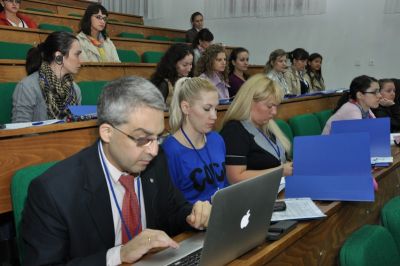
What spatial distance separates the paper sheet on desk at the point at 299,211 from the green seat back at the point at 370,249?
20 centimetres

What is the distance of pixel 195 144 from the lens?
1.94m

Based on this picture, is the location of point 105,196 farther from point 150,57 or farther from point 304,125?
point 150,57

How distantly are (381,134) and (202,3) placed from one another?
6034 millimetres

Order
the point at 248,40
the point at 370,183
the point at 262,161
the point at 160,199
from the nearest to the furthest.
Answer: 1. the point at 160,199
2. the point at 370,183
3. the point at 262,161
4. the point at 248,40

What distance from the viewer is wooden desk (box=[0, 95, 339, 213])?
169 centimetres

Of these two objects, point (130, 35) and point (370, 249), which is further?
point (130, 35)

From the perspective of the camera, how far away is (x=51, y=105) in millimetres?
2666

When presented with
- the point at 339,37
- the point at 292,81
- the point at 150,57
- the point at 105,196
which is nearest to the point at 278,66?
the point at 292,81

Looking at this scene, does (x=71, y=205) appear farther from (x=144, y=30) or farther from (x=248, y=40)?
(x=248, y=40)

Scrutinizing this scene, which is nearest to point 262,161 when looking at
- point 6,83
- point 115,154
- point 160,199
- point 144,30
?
point 160,199

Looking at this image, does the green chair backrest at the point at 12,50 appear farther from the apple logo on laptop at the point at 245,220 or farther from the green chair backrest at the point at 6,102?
the apple logo on laptop at the point at 245,220

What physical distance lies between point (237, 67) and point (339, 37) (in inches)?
106

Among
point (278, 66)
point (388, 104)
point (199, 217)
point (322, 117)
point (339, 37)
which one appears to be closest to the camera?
point (199, 217)

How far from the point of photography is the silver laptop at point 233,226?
37.7 inches
